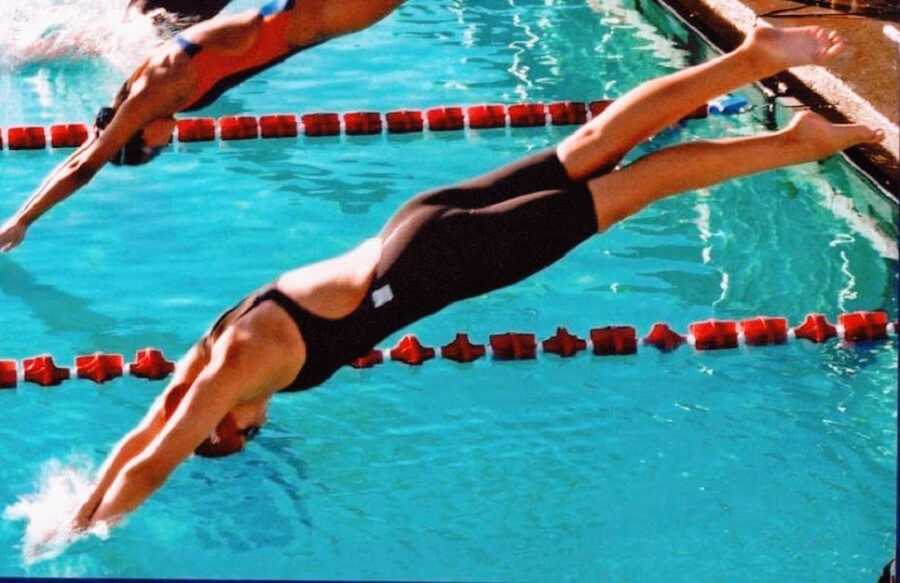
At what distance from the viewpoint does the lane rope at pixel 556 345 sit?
423cm

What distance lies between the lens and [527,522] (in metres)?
3.60

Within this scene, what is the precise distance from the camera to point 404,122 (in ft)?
19.4

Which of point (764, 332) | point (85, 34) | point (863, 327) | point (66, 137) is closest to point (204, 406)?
point (764, 332)

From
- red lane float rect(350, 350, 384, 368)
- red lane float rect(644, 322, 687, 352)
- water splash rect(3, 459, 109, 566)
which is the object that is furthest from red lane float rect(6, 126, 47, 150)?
red lane float rect(644, 322, 687, 352)

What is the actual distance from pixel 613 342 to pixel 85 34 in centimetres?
Answer: 375

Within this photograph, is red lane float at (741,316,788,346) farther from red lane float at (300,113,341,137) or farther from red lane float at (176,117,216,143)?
red lane float at (176,117,216,143)

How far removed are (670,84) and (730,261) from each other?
5.64 ft

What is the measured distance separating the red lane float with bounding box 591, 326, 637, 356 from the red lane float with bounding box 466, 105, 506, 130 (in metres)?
1.75

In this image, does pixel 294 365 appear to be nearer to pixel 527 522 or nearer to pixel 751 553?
pixel 527 522

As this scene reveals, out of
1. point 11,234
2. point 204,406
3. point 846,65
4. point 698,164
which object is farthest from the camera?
point 846,65

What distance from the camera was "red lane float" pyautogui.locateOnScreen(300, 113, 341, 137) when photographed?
19.4 ft

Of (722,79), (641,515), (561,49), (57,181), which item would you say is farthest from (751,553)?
(561,49)

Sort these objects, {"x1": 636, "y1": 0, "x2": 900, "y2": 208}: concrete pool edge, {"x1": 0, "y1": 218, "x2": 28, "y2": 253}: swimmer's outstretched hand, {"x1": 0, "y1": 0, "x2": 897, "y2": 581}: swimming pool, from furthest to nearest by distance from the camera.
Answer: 1. {"x1": 636, "y1": 0, "x2": 900, "y2": 208}: concrete pool edge
2. {"x1": 0, "y1": 218, "x2": 28, "y2": 253}: swimmer's outstretched hand
3. {"x1": 0, "y1": 0, "x2": 897, "y2": 581}: swimming pool

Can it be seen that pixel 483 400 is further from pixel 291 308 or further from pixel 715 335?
pixel 291 308
